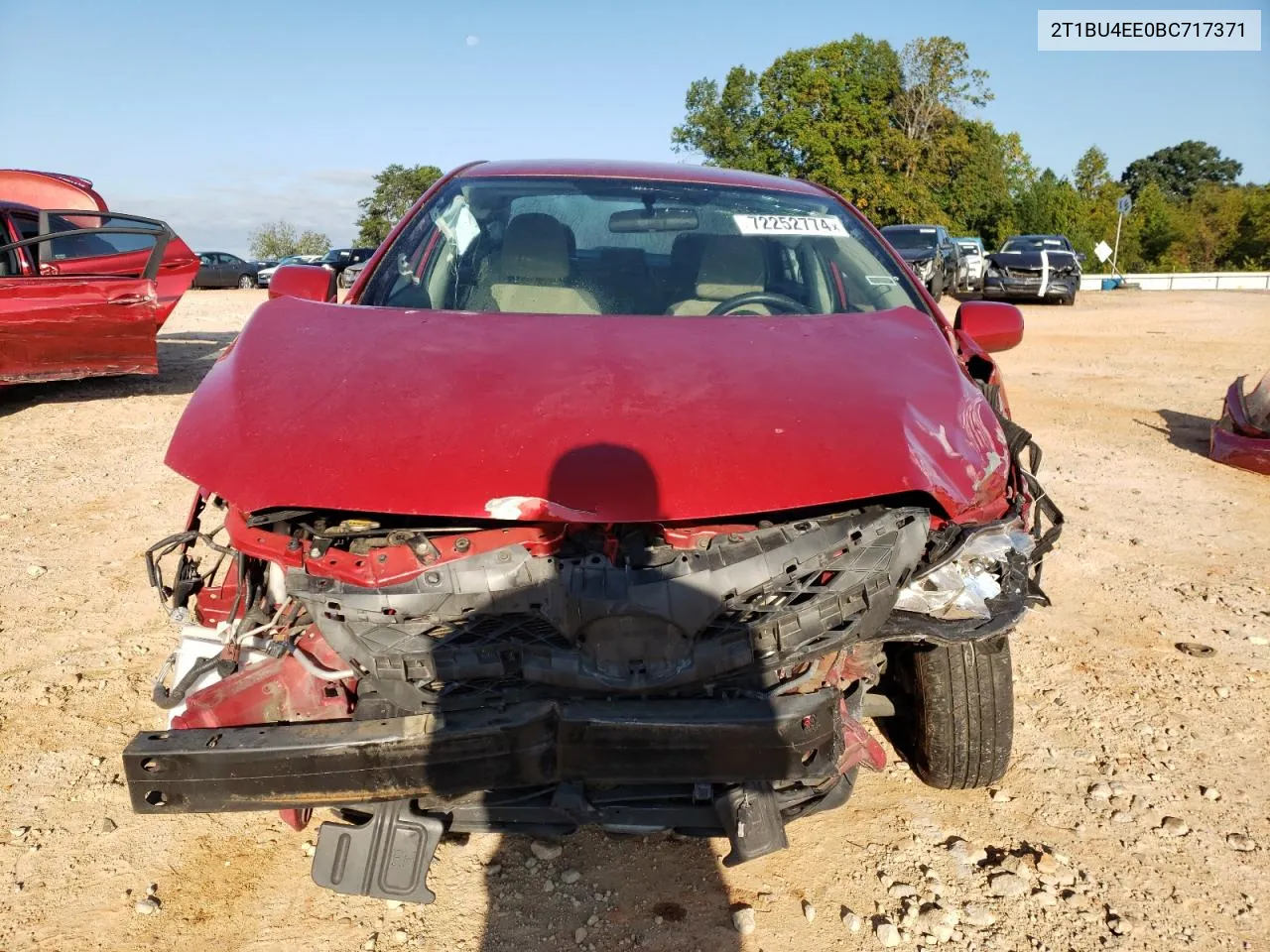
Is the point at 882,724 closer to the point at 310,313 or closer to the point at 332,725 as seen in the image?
the point at 332,725

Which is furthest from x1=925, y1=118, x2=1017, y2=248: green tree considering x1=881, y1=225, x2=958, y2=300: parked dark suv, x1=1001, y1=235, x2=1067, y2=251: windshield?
x1=881, y1=225, x2=958, y2=300: parked dark suv

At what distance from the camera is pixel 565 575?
195cm

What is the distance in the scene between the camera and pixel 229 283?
1219 inches

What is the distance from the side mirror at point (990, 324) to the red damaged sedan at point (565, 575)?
790 millimetres

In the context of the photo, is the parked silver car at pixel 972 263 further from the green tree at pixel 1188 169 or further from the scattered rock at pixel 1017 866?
the green tree at pixel 1188 169

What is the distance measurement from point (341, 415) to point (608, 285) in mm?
1269

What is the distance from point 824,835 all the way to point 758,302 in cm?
166

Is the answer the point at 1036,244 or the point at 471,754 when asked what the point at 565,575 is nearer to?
the point at 471,754

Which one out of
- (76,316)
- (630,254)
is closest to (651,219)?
(630,254)

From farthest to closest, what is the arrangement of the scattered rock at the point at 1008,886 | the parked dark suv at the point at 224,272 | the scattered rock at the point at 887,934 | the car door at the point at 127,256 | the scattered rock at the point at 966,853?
1. the parked dark suv at the point at 224,272
2. the car door at the point at 127,256
3. the scattered rock at the point at 966,853
4. the scattered rock at the point at 1008,886
5. the scattered rock at the point at 887,934

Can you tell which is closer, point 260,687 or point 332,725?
point 332,725

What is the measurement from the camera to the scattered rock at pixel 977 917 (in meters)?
2.32

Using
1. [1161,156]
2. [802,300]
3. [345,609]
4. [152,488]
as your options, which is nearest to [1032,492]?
[802,300]

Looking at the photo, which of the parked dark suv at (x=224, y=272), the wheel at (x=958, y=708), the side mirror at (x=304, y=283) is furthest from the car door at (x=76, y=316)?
the parked dark suv at (x=224, y=272)
